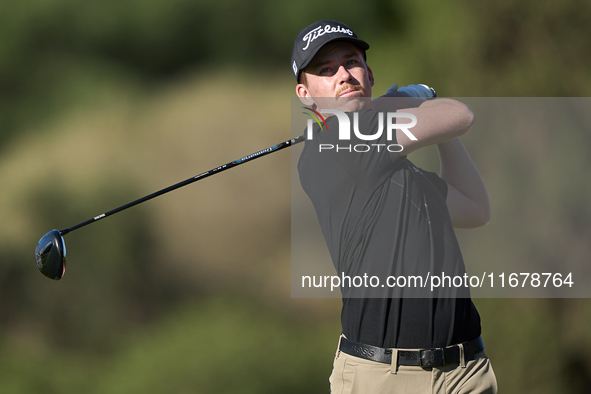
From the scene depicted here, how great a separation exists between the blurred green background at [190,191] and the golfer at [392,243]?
1012 millimetres

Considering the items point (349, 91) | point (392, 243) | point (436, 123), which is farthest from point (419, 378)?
point (349, 91)

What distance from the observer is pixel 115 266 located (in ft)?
7.56

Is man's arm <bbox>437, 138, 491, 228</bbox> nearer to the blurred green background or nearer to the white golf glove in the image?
the white golf glove

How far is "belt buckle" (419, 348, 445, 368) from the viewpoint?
4.05ft

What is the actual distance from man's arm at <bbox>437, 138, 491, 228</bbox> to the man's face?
10.9 inches

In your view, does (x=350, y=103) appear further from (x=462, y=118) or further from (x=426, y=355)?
(x=426, y=355)

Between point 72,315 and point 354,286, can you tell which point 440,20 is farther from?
point 72,315

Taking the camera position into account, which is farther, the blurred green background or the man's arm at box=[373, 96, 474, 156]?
the blurred green background

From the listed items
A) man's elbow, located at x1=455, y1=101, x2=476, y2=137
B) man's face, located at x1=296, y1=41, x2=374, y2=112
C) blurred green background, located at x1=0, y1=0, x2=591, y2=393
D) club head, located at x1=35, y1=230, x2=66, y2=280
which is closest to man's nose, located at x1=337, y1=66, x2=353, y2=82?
man's face, located at x1=296, y1=41, x2=374, y2=112

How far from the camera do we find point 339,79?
1394 millimetres

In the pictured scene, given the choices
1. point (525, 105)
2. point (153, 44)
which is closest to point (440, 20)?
point (525, 105)

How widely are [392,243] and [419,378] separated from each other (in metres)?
0.28

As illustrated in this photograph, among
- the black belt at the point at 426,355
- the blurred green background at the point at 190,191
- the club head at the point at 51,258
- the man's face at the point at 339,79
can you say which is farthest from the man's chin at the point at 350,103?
the blurred green background at the point at 190,191

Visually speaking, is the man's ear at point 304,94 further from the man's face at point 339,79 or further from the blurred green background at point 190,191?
the blurred green background at point 190,191
